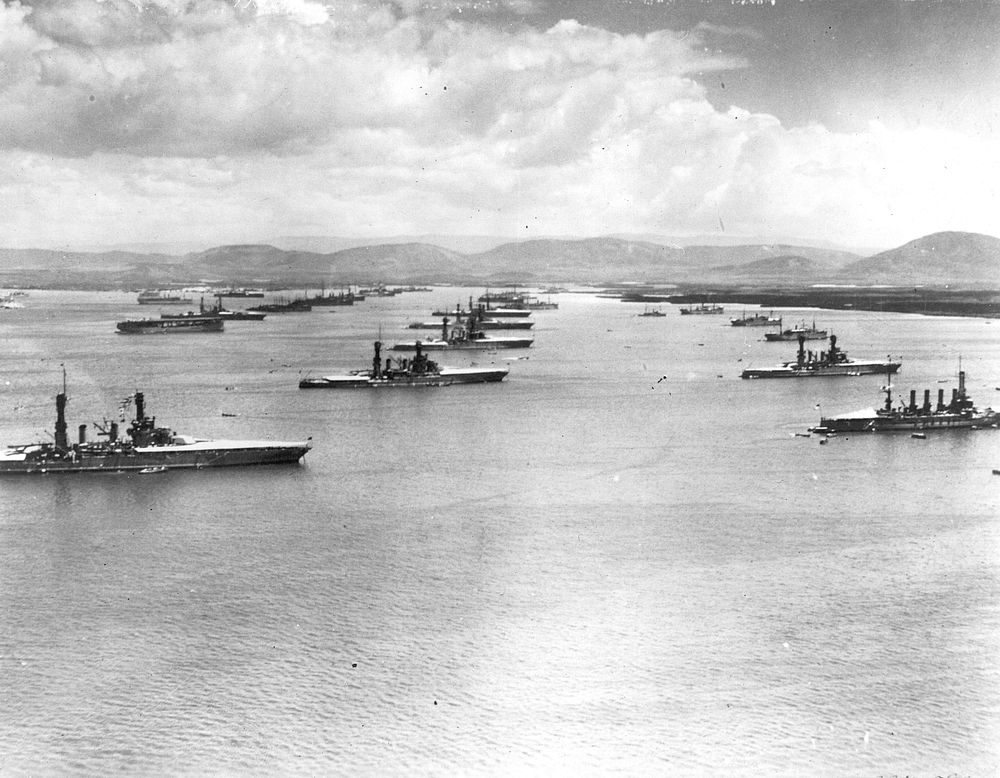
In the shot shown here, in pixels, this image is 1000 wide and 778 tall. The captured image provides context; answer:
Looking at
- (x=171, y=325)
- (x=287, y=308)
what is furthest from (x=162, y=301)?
(x=171, y=325)

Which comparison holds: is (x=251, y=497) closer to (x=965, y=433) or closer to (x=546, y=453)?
(x=546, y=453)

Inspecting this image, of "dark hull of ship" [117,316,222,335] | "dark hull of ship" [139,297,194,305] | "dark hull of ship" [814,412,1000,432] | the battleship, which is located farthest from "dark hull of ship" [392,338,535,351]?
"dark hull of ship" [139,297,194,305]

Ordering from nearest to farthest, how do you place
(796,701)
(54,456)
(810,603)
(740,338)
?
(796,701) < (810,603) < (54,456) < (740,338)

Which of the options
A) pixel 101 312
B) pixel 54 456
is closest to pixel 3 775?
pixel 54 456

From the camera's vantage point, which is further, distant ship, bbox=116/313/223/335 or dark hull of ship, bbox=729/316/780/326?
dark hull of ship, bbox=729/316/780/326

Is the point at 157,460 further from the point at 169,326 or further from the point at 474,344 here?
the point at 169,326

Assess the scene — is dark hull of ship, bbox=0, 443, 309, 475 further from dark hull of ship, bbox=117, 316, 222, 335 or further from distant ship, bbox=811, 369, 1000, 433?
dark hull of ship, bbox=117, 316, 222, 335
